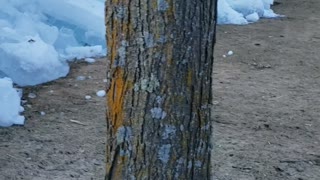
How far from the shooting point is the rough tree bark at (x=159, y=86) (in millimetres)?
1984

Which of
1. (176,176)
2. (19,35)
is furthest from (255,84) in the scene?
(176,176)

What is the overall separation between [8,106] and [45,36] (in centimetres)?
154

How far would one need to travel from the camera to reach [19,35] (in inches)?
207

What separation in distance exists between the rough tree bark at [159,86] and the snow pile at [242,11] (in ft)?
17.9

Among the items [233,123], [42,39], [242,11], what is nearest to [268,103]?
[233,123]

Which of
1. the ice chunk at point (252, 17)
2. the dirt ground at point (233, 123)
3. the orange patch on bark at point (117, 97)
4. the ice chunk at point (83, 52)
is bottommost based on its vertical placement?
the dirt ground at point (233, 123)

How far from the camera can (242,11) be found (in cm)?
787

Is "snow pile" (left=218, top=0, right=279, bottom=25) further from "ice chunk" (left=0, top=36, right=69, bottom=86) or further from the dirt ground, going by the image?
"ice chunk" (left=0, top=36, right=69, bottom=86)

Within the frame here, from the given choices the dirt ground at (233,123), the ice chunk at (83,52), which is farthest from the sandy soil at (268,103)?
the ice chunk at (83,52)

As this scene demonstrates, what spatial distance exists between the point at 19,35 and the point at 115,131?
3.31 m

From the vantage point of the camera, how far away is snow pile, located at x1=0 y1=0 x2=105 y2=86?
16.3 ft

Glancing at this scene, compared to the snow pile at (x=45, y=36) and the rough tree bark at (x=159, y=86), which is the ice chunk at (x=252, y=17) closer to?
the snow pile at (x=45, y=36)

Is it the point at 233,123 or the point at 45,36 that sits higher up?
the point at 45,36

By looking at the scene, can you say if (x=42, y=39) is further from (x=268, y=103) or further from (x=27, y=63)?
(x=268, y=103)
